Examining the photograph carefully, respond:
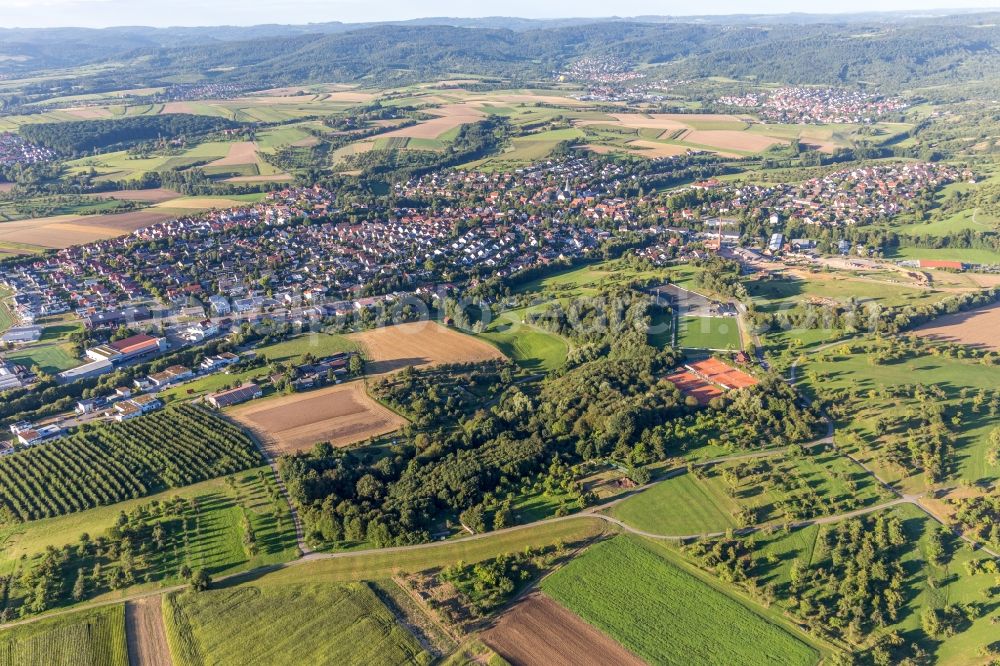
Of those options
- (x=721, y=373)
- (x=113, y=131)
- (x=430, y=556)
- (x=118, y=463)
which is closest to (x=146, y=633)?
(x=430, y=556)

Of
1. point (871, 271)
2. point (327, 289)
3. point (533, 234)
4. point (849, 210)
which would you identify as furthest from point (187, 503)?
point (849, 210)

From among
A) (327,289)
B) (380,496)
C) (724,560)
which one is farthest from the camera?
(327,289)

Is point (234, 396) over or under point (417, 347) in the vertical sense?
over

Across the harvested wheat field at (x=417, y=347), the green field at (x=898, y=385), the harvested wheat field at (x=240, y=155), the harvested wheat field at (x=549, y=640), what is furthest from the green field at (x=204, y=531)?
the harvested wheat field at (x=240, y=155)

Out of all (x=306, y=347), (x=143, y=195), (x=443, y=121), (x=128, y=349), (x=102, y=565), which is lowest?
(x=102, y=565)

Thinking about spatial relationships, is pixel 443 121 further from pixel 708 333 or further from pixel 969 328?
pixel 969 328

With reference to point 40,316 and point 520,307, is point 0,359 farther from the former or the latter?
point 520,307
